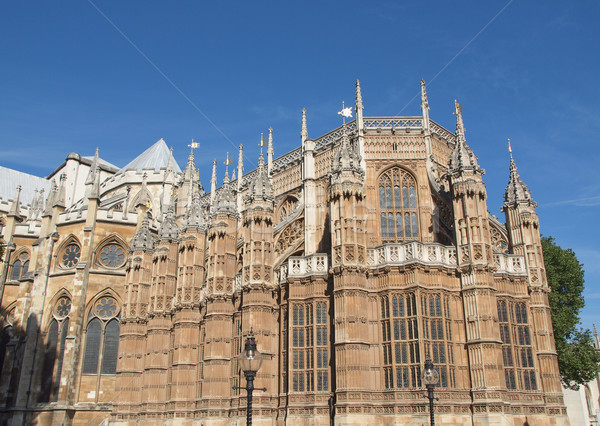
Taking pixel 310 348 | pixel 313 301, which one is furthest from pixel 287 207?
pixel 310 348

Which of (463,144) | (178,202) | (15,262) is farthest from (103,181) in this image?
(463,144)

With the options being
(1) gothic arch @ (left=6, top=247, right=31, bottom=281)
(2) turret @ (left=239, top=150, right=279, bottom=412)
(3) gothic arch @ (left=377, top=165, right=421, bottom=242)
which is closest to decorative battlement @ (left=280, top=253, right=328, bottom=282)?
(2) turret @ (left=239, top=150, right=279, bottom=412)

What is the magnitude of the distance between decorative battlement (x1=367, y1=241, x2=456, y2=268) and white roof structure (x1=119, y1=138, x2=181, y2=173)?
38.1m

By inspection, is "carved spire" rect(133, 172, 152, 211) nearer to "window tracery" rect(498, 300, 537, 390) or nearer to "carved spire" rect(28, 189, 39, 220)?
"carved spire" rect(28, 189, 39, 220)

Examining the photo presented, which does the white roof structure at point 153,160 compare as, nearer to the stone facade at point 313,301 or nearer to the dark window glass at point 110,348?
the stone facade at point 313,301

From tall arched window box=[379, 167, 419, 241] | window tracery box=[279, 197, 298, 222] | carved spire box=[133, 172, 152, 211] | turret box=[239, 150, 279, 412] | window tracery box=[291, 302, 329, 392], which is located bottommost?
window tracery box=[291, 302, 329, 392]

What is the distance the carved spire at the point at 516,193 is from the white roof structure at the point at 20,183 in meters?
52.6

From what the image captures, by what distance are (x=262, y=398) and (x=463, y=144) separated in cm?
1579

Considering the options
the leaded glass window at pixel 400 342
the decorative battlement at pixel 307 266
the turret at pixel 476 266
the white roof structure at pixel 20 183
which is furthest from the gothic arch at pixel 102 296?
the turret at pixel 476 266

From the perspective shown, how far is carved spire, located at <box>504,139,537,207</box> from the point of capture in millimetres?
30328

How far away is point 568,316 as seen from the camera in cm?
3603

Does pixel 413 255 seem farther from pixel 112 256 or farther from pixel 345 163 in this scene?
pixel 112 256

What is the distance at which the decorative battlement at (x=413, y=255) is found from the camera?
2569cm

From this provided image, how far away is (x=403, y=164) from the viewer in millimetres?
31766
